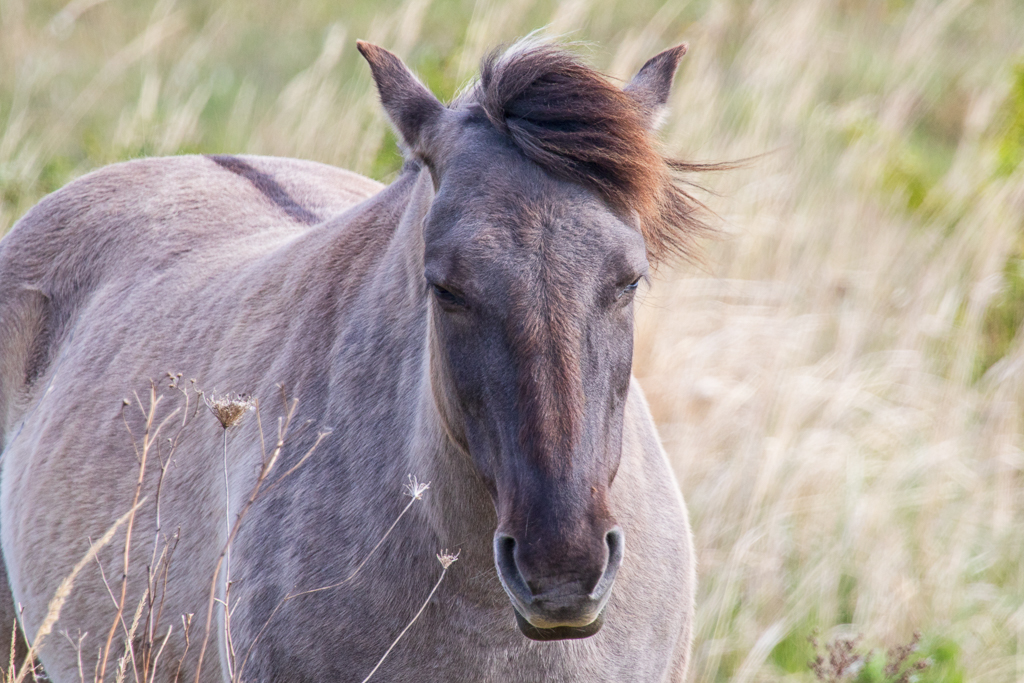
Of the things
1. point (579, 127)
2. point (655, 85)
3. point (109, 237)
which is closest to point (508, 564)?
point (579, 127)

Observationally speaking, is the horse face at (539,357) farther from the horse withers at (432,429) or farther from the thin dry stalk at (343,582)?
the thin dry stalk at (343,582)

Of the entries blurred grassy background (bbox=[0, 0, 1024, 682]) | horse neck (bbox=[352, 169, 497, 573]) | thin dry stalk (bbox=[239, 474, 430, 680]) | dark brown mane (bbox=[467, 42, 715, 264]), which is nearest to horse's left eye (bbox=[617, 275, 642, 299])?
dark brown mane (bbox=[467, 42, 715, 264])

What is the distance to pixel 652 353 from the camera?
510 centimetres

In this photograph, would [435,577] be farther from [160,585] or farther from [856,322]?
[856,322]

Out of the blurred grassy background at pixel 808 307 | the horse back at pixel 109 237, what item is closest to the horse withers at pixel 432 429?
the horse back at pixel 109 237

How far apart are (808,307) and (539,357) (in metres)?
4.12

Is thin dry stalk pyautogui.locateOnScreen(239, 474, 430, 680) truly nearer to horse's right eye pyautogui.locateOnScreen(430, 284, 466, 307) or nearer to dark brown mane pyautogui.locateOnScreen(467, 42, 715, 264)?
horse's right eye pyautogui.locateOnScreen(430, 284, 466, 307)

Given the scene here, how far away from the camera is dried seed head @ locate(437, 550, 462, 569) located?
1.94 m

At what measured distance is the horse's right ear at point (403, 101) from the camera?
7.77ft

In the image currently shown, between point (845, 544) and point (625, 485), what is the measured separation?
2739mm

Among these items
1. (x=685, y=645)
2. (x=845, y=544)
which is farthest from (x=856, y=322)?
(x=685, y=645)

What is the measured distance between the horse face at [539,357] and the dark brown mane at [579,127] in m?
0.05

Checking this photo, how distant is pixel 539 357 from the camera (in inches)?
72.9

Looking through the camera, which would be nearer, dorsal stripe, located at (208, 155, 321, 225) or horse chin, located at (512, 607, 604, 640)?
horse chin, located at (512, 607, 604, 640)
